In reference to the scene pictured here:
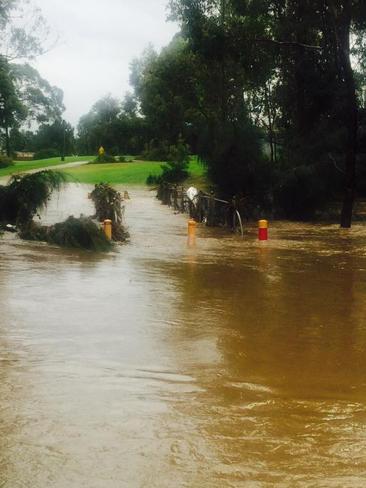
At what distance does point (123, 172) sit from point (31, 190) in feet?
103

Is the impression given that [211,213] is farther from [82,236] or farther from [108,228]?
[82,236]

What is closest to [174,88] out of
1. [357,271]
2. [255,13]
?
[255,13]

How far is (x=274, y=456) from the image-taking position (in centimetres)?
445

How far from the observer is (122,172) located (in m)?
49.3

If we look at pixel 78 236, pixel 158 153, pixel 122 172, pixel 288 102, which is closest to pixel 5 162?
pixel 158 153

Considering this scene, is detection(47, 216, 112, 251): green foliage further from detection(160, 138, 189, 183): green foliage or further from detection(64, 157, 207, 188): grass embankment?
detection(64, 157, 207, 188): grass embankment

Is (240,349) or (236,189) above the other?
(236,189)

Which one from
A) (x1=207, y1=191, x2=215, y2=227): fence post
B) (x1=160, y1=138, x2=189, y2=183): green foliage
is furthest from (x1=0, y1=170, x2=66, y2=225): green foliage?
(x1=160, y1=138, x2=189, y2=183): green foliage

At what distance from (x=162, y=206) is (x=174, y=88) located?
835 inches

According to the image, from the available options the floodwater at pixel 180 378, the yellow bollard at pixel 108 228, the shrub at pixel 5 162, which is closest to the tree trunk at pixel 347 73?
the yellow bollard at pixel 108 228

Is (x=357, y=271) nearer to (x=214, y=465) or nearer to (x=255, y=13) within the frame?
(x=214, y=465)

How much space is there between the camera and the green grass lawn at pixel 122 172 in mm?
45406

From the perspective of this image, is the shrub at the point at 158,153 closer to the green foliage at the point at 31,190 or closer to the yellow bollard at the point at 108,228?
the green foliage at the point at 31,190

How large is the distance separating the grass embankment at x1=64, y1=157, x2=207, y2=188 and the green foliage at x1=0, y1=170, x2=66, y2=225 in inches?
847
